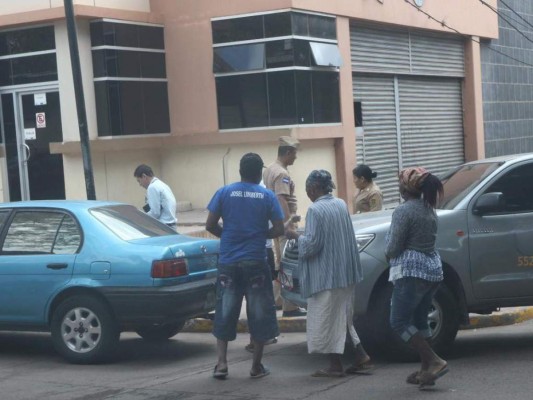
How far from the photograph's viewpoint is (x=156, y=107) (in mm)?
19547

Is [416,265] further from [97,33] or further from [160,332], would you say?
[97,33]

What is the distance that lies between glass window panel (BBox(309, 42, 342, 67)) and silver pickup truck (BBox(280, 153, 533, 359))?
977cm

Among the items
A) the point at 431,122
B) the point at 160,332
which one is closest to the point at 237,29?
the point at 431,122

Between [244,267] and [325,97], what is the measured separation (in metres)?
11.2

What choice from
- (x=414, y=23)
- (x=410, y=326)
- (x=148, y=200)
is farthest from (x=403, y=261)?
(x=414, y=23)

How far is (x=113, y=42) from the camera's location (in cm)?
1839

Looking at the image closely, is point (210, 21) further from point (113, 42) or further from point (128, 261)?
point (128, 261)

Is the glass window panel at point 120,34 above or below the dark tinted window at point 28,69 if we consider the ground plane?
above

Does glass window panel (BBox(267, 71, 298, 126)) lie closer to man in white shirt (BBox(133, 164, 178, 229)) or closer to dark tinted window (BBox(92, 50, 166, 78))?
dark tinted window (BBox(92, 50, 166, 78))

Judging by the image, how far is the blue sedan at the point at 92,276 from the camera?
9227 mm

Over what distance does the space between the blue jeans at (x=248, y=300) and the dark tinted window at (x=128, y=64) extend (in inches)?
416

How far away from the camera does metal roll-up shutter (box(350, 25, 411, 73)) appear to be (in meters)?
20.8

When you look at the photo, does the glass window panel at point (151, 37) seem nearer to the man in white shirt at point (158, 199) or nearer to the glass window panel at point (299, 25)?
the glass window panel at point (299, 25)

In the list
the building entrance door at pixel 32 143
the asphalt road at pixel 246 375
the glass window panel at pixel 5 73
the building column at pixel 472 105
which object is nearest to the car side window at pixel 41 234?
the asphalt road at pixel 246 375
